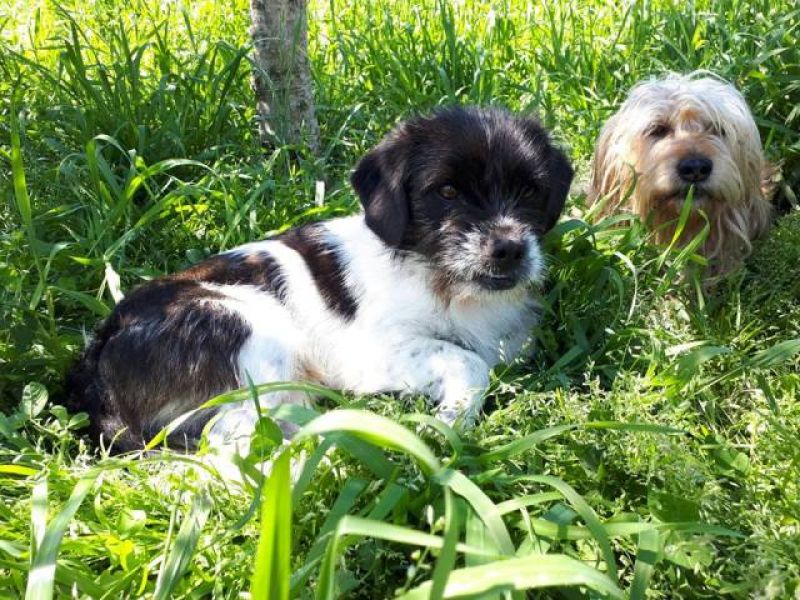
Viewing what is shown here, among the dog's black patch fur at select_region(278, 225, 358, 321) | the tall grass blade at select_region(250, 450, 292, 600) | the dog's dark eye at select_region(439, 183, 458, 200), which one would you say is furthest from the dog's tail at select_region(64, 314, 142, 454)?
the tall grass blade at select_region(250, 450, 292, 600)

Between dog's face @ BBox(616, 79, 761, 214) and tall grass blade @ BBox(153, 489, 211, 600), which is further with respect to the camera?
dog's face @ BBox(616, 79, 761, 214)

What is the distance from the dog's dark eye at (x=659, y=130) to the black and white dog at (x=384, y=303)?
2.41 ft

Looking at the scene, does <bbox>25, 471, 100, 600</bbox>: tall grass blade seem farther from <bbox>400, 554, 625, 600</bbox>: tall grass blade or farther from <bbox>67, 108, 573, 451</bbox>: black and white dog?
<bbox>67, 108, 573, 451</bbox>: black and white dog

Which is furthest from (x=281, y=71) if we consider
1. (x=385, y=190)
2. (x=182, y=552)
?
(x=182, y=552)

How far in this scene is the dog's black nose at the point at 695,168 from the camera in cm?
381

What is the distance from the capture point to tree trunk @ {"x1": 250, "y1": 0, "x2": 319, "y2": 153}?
4.74 meters

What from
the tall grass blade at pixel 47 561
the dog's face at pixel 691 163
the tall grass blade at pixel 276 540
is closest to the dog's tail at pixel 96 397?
the tall grass blade at pixel 47 561

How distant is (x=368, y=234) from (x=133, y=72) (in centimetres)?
177

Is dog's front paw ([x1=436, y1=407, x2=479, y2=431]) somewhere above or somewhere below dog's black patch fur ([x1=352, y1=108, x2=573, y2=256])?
below

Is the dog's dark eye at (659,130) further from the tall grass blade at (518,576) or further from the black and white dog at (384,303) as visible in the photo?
the tall grass blade at (518,576)

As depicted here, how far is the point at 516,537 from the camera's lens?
2.46 metres

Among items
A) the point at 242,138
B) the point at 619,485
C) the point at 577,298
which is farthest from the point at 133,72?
the point at 619,485

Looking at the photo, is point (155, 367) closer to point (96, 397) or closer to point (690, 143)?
point (96, 397)

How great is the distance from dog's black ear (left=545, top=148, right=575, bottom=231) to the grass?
0.25 m
